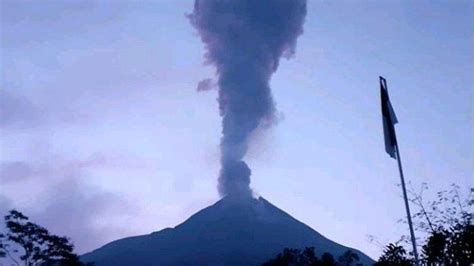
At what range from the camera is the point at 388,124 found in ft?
51.6

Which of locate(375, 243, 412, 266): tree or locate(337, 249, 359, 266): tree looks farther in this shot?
locate(337, 249, 359, 266): tree

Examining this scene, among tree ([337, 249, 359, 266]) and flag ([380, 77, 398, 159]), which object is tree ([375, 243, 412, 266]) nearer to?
flag ([380, 77, 398, 159])

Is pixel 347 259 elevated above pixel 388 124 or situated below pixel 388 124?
above

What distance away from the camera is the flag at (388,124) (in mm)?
15555

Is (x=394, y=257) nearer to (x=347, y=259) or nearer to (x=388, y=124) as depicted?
(x=388, y=124)

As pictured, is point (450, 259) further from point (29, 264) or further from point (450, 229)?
point (29, 264)

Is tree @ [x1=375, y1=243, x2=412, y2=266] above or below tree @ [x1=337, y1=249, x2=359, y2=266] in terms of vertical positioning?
below

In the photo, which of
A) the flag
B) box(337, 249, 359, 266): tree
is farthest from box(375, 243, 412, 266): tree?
box(337, 249, 359, 266): tree

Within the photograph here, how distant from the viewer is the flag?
→ 612 inches

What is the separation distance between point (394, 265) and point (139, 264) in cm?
18488

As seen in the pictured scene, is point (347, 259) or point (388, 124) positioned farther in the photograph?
point (347, 259)

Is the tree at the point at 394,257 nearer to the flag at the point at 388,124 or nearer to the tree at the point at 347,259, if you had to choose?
the flag at the point at 388,124

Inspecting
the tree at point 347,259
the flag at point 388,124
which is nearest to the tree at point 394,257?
the flag at point 388,124

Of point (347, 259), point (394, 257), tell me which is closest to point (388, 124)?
point (394, 257)
